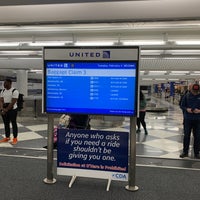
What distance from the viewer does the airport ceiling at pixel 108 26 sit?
3938 mm

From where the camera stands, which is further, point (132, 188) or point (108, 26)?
point (108, 26)

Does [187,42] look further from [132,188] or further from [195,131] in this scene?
[132,188]

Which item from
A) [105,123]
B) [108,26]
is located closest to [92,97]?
[108,26]

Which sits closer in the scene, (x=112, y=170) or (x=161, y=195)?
(x=161, y=195)

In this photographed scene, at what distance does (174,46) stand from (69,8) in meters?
3.42

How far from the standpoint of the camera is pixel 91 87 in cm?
292

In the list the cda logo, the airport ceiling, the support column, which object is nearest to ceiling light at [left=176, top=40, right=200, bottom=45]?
the airport ceiling

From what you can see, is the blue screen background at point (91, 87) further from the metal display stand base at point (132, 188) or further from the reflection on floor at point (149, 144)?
the reflection on floor at point (149, 144)

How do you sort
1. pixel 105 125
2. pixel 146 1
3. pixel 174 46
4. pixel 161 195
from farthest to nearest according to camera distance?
pixel 105 125 < pixel 174 46 < pixel 146 1 < pixel 161 195

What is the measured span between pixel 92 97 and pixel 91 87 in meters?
0.12

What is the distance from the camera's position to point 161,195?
9.20 feet

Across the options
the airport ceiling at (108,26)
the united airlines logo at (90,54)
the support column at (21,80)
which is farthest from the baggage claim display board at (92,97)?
the support column at (21,80)

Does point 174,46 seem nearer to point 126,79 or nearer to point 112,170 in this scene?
point 126,79

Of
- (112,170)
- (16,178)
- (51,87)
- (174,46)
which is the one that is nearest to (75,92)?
(51,87)
